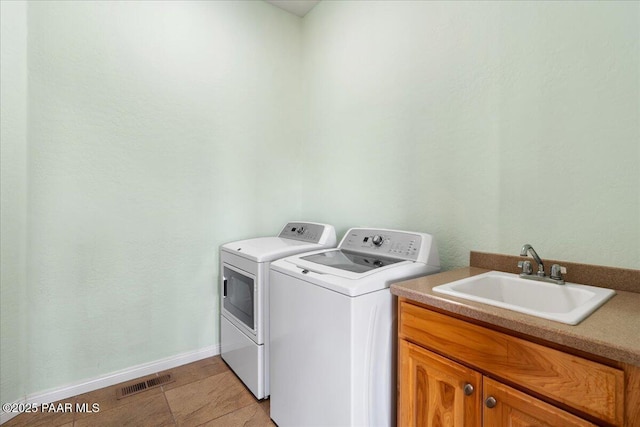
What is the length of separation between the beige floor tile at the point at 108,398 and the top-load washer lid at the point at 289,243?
988 mm

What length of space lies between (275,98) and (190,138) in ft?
2.79

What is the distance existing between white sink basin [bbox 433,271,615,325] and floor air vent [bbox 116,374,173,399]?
1.90 metres

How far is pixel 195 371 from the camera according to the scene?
2107 mm

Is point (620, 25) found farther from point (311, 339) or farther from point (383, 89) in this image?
point (311, 339)

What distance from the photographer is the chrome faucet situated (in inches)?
46.6

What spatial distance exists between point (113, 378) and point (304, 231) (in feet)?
5.16

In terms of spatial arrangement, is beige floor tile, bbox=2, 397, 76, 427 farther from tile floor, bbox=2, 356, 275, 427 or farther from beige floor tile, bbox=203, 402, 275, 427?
beige floor tile, bbox=203, 402, 275, 427

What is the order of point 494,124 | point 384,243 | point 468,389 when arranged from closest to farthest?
point 468,389
point 494,124
point 384,243

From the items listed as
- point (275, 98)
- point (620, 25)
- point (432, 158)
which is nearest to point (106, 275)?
point (275, 98)

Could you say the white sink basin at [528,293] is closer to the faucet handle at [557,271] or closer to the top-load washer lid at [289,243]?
the faucet handle at [557,271]

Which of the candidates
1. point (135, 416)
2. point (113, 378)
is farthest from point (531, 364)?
point (113, 378)

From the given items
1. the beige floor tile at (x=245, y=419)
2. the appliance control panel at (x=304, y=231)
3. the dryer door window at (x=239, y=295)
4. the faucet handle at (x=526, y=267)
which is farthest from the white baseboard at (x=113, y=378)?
the faucet handle at (x=526, y=267)

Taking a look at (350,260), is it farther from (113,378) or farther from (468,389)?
(113,378)

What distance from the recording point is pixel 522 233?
1.38 m
